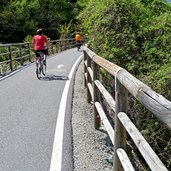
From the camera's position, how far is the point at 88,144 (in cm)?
557

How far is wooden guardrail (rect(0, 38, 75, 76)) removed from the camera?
53.2 feet

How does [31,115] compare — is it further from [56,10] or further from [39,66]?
[56,10]

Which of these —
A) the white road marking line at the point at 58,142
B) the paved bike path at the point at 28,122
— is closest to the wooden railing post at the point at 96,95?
the white road marking line at the point at 58,142

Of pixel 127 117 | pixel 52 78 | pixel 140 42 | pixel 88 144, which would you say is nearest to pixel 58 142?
pixel 88 144

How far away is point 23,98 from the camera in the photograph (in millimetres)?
9430

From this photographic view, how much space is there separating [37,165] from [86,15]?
7.98m

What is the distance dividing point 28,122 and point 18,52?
47.2 ft

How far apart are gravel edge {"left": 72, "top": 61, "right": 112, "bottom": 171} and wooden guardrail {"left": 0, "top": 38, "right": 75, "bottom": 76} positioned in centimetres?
834

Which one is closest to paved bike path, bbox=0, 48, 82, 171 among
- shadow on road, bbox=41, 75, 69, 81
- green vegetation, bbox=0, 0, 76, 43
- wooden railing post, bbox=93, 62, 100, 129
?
shadow on road, bbox=41, 75, 69, 81

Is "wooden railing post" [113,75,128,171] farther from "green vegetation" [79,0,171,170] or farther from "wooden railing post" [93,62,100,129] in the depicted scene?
"green vegetation" [79,0,171,170]

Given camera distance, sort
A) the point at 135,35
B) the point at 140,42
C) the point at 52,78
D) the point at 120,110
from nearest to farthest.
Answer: the point at 120,110 → the point at 140,42 → the point at 135,35 → the point at 52,78

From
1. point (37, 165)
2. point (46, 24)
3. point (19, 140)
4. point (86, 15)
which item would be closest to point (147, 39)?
point (86, 15)

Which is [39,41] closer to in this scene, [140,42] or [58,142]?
[140,42]

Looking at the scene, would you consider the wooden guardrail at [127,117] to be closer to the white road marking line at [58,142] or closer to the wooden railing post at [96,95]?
the white road marking line at [58,142]
